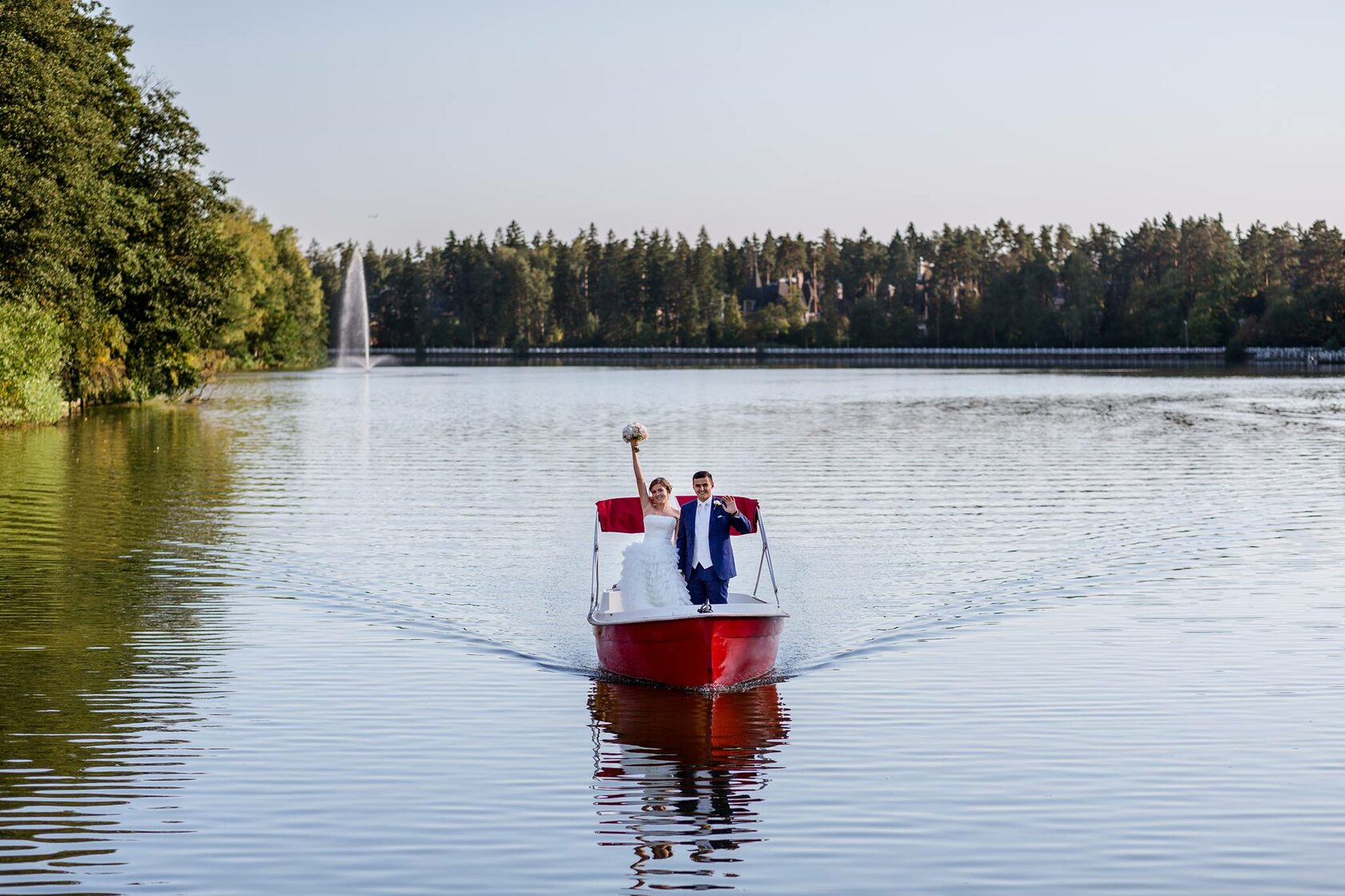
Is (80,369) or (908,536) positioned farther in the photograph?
(80,369)

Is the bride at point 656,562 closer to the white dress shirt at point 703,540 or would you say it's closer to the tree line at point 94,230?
the white dress shirt at point 703,540

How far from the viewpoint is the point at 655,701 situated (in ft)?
44.8

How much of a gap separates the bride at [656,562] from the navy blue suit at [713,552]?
0.33ft

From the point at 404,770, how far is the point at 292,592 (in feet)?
28.5

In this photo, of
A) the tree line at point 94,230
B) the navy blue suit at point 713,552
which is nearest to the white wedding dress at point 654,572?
the navy blue suit at point 713,552

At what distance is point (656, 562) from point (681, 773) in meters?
3.94

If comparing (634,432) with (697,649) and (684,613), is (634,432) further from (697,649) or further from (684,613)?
(697,649)

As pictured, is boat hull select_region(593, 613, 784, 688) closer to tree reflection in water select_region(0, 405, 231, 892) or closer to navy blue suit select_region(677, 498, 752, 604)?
navy blue suit select_region(677, 498, 752, 604)

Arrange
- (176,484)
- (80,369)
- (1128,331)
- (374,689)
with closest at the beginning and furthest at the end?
(374,689), (176,484), (80,369), (1128,331)

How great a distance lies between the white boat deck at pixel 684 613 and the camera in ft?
44.1

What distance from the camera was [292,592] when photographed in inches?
755

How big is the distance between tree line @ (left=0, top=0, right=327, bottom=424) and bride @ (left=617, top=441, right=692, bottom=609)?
107 feet

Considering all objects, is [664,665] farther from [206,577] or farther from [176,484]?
[176,484]

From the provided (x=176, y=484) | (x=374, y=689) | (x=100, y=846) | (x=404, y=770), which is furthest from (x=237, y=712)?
(x=176, y=484)
